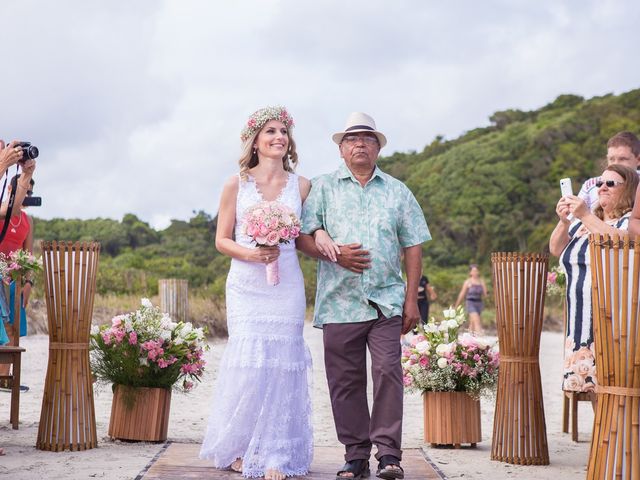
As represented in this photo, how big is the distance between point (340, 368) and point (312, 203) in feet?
3.51

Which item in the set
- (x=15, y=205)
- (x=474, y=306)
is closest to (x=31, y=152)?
(x=15, y=205)

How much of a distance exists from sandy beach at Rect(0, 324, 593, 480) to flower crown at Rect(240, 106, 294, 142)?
229cm

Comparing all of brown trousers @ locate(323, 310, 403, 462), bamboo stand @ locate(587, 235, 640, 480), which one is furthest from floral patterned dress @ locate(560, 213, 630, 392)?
bamboo stand @ locate(587, 235, 640, 480)

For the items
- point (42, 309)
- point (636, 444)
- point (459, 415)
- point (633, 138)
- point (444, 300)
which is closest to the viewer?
point (636, 444)

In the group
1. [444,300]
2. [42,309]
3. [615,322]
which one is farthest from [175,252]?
[615,322]

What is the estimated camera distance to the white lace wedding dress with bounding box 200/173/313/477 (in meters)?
6.21

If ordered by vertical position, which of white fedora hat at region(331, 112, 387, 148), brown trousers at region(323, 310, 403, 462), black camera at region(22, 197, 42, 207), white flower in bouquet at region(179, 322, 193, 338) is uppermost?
white fedora hat at region(331, 112, 387, 148)

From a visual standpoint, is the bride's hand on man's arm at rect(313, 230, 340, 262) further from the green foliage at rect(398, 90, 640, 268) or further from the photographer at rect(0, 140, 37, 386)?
the green foliage at rect(398, 90, 640, 268)

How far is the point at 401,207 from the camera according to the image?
20.8ft

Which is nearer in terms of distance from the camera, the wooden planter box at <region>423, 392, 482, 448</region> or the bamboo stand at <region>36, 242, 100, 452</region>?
the bamboo stand at <region>36, 242, 100, 452</region>

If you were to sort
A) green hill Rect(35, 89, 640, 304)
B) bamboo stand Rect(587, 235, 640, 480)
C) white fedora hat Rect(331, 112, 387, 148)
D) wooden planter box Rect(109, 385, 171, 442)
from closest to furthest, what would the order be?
bamboo stand Rect(587, 235, 640, 480)
white fedora hat Rect(331, 112, 387, 148)
wooden planter box Rect(109, 385, 171, 442)
green hill Rect(35, 89, 640, 304)

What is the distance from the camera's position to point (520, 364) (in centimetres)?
712

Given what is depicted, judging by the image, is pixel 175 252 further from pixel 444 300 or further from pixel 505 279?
pixel 505 279

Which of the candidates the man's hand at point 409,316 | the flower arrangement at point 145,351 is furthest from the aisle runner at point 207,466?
the man's hand at point 409,316
